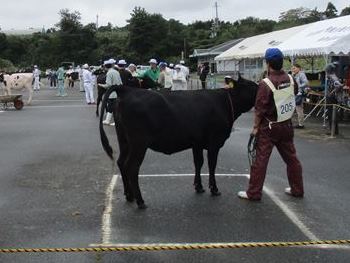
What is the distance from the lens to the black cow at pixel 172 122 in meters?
6.95

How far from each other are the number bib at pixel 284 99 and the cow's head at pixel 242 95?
22.0 inches

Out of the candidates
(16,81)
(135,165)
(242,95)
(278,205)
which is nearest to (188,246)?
(135,165)

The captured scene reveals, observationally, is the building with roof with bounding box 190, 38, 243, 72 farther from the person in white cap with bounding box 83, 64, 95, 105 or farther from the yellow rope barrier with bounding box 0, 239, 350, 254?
the yellow rope barrier with bounding box 0, 239, 350, 254

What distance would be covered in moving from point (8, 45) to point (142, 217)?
113 meters

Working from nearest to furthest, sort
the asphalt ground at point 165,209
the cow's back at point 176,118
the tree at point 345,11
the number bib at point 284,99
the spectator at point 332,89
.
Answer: the asphalt ground at point 165,209
the cow's back at point 176,118
the number bib at point 284,99
the spectator at point 332,89
the tree at point 345,11

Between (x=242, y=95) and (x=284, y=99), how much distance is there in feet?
2.26

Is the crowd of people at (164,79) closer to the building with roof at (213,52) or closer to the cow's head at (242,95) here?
the cow's head at (242,95)

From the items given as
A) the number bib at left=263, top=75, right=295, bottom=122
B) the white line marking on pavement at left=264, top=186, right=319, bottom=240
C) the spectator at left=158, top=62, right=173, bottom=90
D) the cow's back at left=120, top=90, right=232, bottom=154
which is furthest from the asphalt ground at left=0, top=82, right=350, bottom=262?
the spectator at left=158, top=62, right=173, bottom=90

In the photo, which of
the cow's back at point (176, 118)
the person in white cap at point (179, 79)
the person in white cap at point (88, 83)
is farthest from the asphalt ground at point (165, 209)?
the person in white cap at point (88, 83)

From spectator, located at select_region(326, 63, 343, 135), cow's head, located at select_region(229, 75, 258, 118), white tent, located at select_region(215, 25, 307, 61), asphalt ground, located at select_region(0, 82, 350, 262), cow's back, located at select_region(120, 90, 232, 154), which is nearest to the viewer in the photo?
asphalt ground, located at select_region(0, 82, 350, 262)

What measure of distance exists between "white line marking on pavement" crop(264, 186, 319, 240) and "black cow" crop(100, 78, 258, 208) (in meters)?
0.77

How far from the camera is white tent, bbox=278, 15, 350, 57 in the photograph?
1520 centimetres

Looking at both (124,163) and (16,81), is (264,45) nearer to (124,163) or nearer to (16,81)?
(16,81)

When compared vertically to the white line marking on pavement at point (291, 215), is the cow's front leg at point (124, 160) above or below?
above
